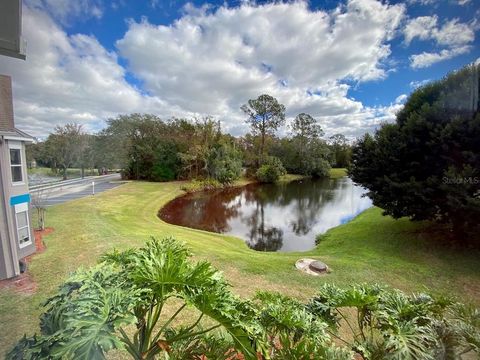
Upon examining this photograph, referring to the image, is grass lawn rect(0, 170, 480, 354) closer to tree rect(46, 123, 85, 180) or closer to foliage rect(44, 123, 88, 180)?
foliage rect(44, 123, 88, 180)

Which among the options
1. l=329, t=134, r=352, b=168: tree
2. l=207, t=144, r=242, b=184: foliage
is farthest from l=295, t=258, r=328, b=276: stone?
l=329, t=134, r=352, b=168: tree

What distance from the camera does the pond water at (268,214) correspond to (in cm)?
1177

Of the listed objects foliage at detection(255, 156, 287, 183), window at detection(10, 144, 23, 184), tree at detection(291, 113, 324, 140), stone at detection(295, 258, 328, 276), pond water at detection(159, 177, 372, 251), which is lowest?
pond water at detection(159, 177, 372, 251)

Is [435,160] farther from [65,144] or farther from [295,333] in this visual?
[65,144]

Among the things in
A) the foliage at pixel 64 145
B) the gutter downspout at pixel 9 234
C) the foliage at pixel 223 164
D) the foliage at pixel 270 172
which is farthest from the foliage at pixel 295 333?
the foliage at pixel 270 172

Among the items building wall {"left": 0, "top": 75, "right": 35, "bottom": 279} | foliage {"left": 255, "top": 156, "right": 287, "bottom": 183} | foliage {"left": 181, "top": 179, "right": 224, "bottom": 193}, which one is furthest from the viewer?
foliage {"left": 255, "top": 156, "right": 287, "bottom": 183}

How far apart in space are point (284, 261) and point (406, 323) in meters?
4.77

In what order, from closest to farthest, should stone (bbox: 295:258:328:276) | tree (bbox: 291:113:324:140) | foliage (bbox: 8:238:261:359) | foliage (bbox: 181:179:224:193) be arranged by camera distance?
foliage (bbox: 8:238:261:359) < stone (bbox: 295:258:328:276) < foliage (bbox: 181:179:224:193) < tree (bbox: 291:113:324:140)

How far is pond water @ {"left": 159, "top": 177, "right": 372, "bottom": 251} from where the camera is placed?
11.8m

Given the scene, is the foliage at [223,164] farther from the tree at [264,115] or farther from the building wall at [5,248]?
the building wall at [5,248]

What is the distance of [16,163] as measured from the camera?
5.54m

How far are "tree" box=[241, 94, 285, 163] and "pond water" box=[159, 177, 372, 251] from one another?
1160 cm

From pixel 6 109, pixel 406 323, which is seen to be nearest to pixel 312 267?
pixel 406 323

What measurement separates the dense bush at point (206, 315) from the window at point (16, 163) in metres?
4.79
